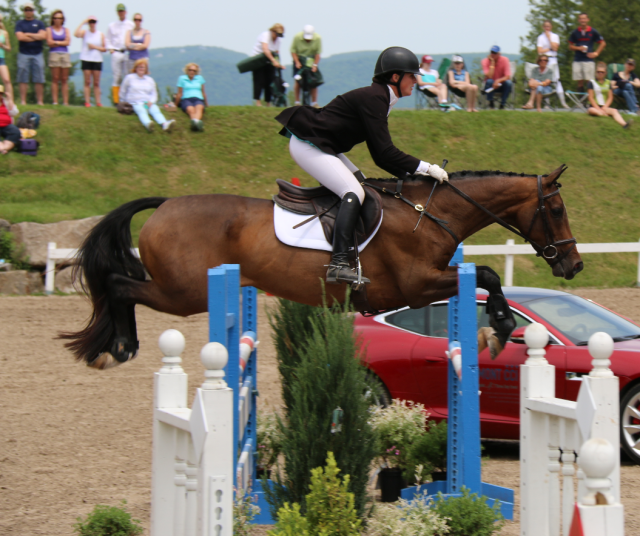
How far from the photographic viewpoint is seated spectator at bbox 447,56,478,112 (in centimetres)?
1764

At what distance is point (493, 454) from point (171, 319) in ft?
19.9

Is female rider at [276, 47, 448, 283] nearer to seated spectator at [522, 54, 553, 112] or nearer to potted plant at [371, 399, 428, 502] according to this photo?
potted plant at [371, 399, 428, 502]

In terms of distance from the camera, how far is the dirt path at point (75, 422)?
16.1ft

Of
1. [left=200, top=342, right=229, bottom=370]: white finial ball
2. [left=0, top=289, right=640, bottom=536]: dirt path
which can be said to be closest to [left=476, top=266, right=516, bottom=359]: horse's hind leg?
[left=0, top=289, right=640, bottom=536]: dirt path

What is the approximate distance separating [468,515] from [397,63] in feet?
9.07

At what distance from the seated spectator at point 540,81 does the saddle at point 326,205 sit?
14689 mm

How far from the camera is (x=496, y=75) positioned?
1859 centimetres

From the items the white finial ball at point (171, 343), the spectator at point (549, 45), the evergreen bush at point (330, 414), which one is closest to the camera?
the white finial ball at point (171, 343)

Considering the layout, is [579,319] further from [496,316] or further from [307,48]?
[307,48]

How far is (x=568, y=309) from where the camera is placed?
6457 millimetres

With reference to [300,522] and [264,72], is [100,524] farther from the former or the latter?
[264,72]

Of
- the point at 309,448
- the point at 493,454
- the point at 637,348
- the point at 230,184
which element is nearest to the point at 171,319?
the point at 230,184

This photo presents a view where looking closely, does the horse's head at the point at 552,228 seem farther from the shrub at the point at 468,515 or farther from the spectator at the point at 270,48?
the spectator at the point at 270,48

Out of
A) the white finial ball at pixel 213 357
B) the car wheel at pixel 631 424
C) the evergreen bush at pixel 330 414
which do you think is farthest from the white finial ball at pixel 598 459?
the car wheel at pixel 631 424
